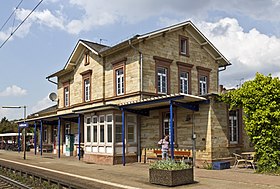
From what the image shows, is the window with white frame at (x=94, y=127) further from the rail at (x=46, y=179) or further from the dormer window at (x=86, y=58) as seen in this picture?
the dormer window at (x=86, y=58)

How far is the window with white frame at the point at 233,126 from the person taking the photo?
1783 cm

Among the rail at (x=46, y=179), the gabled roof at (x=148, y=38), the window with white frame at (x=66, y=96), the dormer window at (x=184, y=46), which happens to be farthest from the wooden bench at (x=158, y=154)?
the window with white frame at (x=66, y=96)

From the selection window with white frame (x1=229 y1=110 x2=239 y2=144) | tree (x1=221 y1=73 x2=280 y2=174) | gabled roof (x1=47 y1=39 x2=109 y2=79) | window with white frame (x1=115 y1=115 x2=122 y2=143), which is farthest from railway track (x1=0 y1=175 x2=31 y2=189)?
gabled roof (x1=47 y1=39 x2=109 y2=79)

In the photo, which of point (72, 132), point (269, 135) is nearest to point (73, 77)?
point (72, 132)

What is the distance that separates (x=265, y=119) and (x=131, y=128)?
26.1 feet

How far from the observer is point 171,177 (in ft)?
36.6

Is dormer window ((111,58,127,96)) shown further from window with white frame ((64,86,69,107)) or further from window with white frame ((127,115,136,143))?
window with white frame ((64,86,69,107))

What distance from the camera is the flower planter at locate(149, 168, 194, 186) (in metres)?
11.2

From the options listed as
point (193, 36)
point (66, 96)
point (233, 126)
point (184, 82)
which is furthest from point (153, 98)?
point (66, 96)

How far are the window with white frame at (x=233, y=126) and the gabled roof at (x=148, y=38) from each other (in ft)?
20.7

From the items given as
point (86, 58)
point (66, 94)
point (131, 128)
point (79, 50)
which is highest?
point (79, 50)

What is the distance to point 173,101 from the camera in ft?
53.1

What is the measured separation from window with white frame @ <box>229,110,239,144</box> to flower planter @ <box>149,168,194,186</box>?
6673 millimetres

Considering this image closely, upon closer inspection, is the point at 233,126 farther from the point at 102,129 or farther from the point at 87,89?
the point at 87,89
